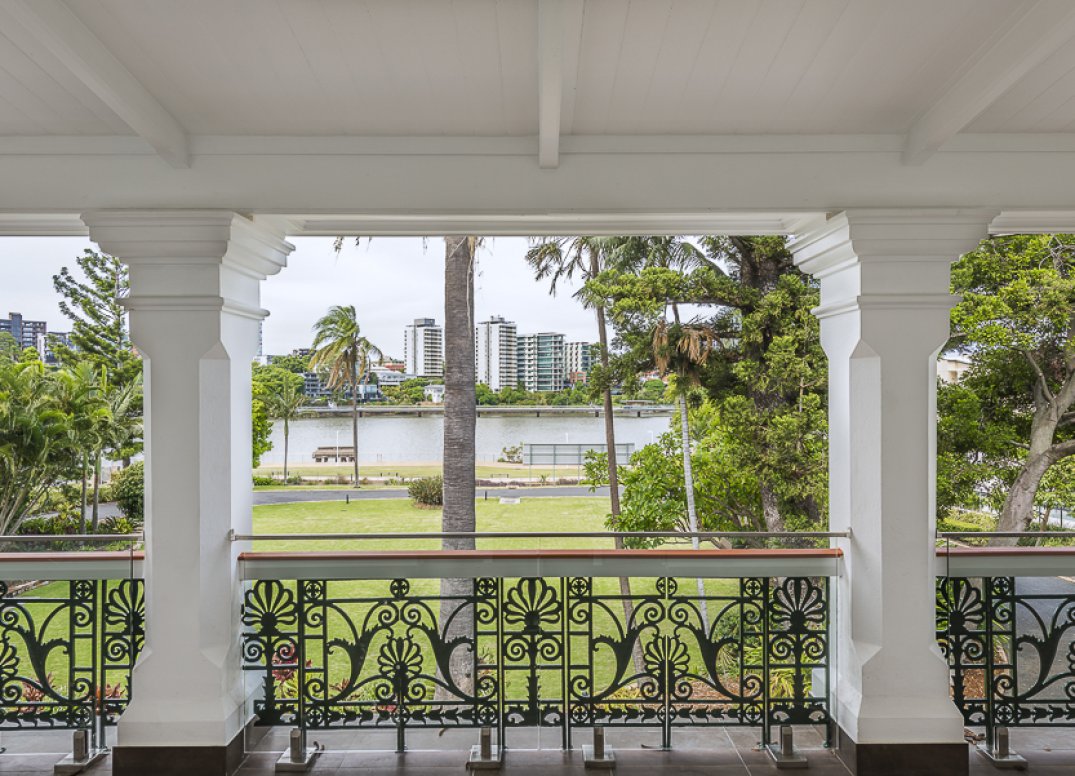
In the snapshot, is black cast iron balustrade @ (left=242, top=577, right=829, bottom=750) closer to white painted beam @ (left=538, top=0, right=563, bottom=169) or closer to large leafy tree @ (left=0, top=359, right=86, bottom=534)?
white painted beam @ (left=538, top=0, right=563, bottom=169)

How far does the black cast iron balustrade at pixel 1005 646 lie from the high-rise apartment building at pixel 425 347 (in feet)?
21.7

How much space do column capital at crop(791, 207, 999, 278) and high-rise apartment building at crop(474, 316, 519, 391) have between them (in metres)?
7.30

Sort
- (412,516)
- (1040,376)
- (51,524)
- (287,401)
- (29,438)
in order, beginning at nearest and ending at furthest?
(1040,376), (29,438), (51,524), (412,516), (287,401)

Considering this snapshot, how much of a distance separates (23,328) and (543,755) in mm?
18329

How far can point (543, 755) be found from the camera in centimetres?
263

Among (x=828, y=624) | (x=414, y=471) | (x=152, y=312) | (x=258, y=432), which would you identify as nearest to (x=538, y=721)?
(x=828, y=624)

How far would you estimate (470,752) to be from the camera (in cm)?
264

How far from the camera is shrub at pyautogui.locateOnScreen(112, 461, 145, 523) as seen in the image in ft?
45.4

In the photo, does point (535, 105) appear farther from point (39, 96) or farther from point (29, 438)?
point (29, 438)

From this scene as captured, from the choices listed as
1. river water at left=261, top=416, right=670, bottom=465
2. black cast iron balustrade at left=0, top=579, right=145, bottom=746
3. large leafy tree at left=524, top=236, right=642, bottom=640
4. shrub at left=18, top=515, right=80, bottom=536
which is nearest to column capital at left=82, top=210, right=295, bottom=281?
black cast iron balustrade at left=0, top=579, right=145, bottom=746

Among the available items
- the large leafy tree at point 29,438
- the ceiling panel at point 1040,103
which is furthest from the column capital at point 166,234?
the large leafy tree at point 29,438

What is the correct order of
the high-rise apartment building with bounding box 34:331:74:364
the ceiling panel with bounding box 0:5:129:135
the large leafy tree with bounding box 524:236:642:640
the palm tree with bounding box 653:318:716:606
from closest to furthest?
the ceiling panel with bounding box 0:5:129:135 < the palm tree with bounding box 653:318:716:606 < the large leafy tree with bounding box 524:236:642:640 < the high-rise apartment building with bounding box 34:331:74:364

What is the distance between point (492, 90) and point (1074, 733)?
3.42m

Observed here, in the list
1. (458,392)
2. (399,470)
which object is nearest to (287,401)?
(399,470)
